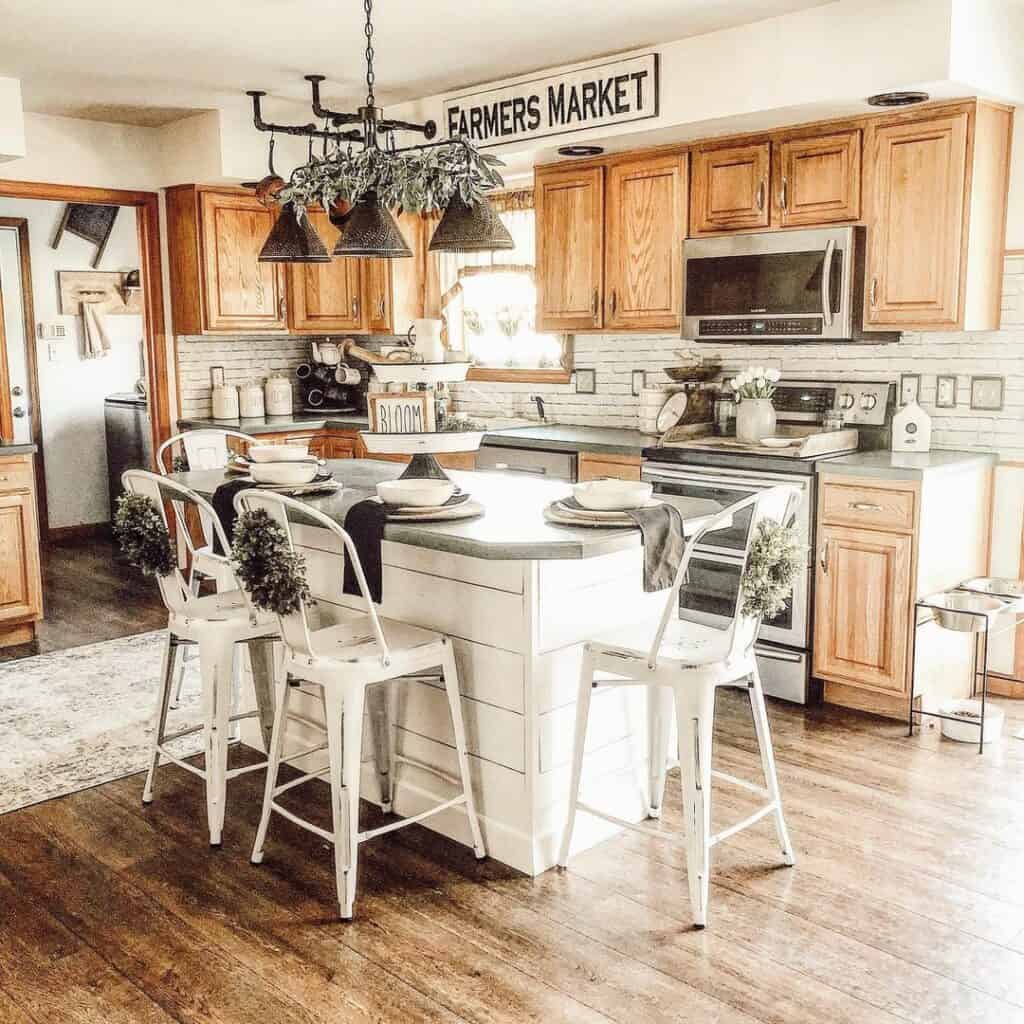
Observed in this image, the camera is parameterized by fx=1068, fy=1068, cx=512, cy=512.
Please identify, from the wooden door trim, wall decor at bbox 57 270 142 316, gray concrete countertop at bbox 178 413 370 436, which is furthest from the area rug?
wall decor at bbox 57 270 142 316

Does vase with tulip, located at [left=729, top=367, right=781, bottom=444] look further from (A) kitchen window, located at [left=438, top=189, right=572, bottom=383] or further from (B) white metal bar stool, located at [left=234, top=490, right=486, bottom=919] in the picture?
(B) white metal bar stool, located at [left=234, top=490, right=486, bottom=919]

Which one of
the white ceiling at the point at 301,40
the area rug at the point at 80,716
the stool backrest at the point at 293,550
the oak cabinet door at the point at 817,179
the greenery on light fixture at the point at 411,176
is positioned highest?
the white ceiling at the point at 301,40

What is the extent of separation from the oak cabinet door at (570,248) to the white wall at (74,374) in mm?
3517

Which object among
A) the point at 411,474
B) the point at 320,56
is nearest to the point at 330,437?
the point at 320,56

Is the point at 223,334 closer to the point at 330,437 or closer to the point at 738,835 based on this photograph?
the point at 330,437

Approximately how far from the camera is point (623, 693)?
3.04 metres

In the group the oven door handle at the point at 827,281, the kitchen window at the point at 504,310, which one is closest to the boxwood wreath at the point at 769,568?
the oven door handle at the point at 827,281

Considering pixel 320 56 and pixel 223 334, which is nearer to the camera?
pixel 320 56

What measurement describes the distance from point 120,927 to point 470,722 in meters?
0.99

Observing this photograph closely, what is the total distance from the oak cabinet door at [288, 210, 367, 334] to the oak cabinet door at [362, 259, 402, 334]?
0.14 ft

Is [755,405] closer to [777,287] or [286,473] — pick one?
[777,287]

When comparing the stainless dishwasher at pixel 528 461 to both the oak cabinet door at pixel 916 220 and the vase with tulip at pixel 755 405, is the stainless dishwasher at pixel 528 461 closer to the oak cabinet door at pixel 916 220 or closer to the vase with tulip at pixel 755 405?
the vase with tulip at pixel 755 405

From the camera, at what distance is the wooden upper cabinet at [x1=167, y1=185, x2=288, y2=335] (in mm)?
5781

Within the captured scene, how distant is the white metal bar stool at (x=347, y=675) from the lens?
8.46 ft
